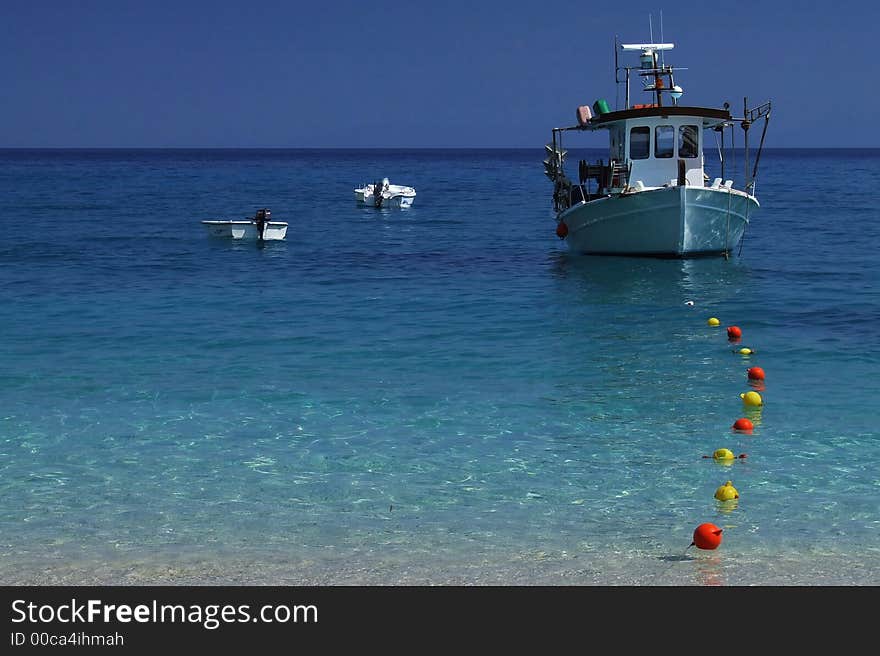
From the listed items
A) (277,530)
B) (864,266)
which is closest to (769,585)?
(277,530)

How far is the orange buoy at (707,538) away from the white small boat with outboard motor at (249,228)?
3060cm

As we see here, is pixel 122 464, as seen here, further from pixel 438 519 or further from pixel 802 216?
pixel 802 216

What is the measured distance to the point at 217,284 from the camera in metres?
29.1

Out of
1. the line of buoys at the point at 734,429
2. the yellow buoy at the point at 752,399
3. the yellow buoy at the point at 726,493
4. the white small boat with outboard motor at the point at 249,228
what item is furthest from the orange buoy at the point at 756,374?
the white small boat with outboard motor at the point at 249,228

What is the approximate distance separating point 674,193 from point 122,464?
68.9ft

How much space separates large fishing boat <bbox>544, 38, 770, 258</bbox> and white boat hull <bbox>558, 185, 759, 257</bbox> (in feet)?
0.09

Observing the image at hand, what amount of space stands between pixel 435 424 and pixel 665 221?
731 inches

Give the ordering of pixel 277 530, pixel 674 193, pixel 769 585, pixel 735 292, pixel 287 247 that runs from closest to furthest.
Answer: pixel 769 585 < pixel 277 530 < pixel 735 292 < pixel 674 193 < pixel 287 247

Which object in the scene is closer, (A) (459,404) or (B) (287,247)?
(A) (459,404)
